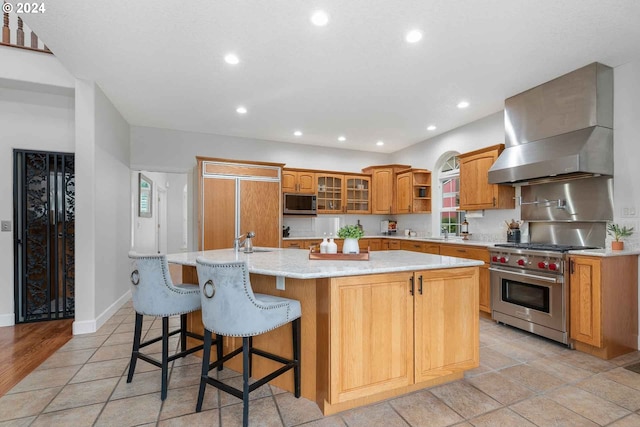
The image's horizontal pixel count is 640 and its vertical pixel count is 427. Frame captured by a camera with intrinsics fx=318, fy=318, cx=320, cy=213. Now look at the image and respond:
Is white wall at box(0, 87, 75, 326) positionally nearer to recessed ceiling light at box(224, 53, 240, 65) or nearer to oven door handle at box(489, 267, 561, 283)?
recessed ceiling light at box(224, 53, 240, 65)

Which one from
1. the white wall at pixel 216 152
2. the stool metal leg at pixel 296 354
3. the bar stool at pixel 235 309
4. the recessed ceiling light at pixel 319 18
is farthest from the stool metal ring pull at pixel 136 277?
the white wall at pixel 216 152

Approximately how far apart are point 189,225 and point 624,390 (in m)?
5.94

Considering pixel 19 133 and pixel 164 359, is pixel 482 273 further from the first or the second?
pixel 19 133

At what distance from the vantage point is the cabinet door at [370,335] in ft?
6.37

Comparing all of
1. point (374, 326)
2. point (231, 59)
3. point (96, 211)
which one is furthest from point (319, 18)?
point (96, 211)

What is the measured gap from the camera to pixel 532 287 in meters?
3.33

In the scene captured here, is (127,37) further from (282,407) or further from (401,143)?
(401,143)

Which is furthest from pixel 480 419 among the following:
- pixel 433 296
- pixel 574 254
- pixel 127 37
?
pixel 127 37

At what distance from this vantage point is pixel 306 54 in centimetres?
293

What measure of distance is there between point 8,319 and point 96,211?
1.63 metres

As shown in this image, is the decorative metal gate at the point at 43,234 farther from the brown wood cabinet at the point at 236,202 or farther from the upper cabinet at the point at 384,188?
the upper cabinet at the point at 384,188

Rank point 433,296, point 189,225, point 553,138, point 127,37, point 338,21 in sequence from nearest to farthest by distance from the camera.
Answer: point 433,296
point 338,21
point 127,37
point 553,138
point 189,225

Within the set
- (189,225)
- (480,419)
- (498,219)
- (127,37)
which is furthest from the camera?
(189,225)

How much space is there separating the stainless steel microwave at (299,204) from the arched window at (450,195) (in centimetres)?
232
